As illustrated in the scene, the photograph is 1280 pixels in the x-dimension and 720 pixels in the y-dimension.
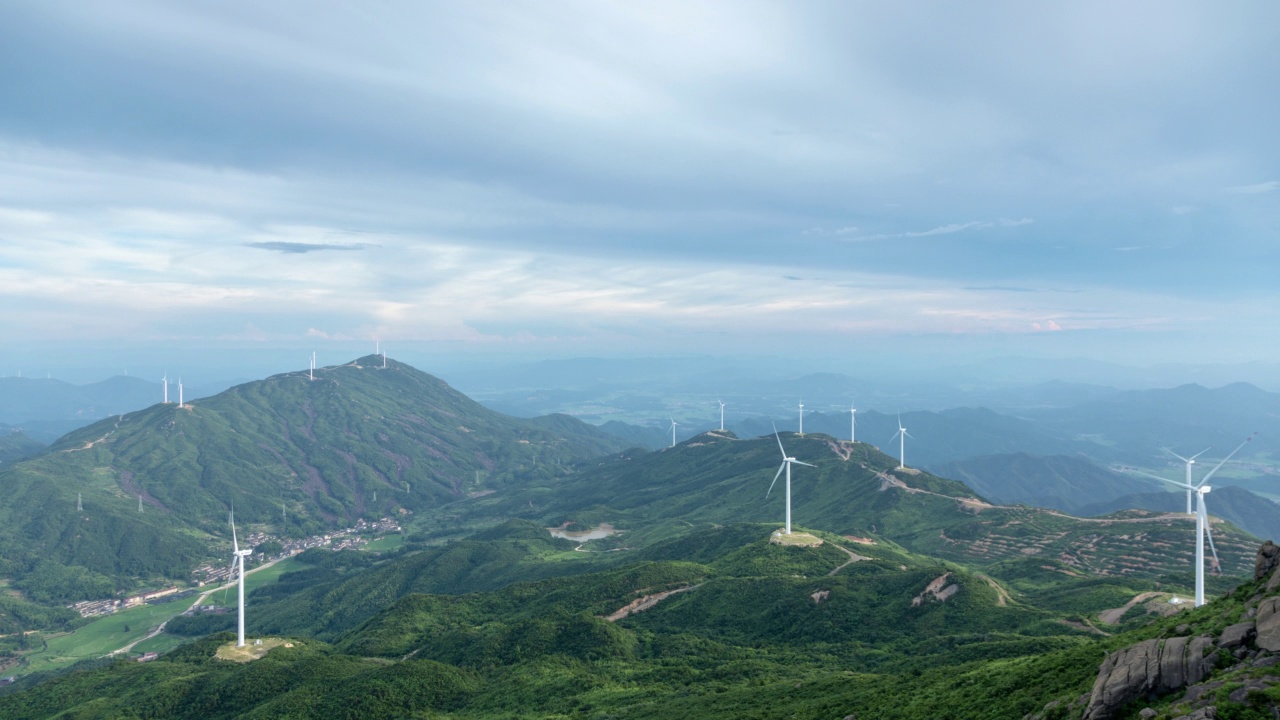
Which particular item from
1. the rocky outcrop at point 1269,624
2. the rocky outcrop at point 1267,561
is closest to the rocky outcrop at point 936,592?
the rocky outcrop at point 1267,561

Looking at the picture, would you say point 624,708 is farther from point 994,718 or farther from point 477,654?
point 994,718

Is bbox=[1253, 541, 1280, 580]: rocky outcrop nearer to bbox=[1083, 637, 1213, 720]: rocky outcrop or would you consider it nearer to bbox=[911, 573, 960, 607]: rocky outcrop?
bbox=[1083, 637, 1213, 720]: rocky outcrop

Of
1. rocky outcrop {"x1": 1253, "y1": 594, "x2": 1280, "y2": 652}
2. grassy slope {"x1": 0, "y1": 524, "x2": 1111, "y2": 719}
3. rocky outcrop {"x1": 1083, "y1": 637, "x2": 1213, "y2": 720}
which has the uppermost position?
rocky outcrop {"x1": 1253, "y1": 594, "x2": 1280, "y2": 652}

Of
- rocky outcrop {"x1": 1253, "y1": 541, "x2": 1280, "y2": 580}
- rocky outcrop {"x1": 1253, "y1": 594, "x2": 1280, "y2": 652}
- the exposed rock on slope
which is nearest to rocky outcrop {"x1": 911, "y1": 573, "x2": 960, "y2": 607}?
rocky outcrop {"x1": 1253, "y1": 541, "x2": 1280, "y2": 580}

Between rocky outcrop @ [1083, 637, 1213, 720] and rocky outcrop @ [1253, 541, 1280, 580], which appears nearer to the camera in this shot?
rocky outcrop @ [1083, 637, 1213, 720]

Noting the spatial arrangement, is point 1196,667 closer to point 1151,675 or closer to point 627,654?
point 1151,675

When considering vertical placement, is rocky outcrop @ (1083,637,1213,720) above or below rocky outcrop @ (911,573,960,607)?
above

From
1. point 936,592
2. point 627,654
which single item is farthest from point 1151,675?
point 627,654

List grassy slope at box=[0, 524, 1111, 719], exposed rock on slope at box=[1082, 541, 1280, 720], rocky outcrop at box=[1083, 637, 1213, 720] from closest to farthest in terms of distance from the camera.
Answer: exposed rock on slope at box=[1082, 541, 1280, 720] → rocky outcrop at box=[1083, 637, 1213, 720] → grassy slope at box=[0, 524, 1111, 719]
